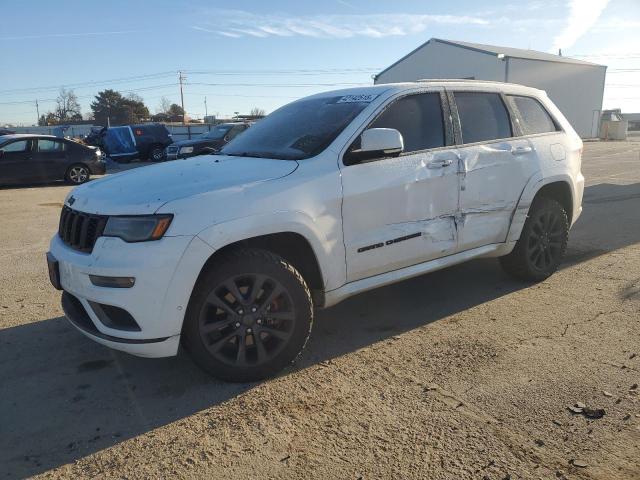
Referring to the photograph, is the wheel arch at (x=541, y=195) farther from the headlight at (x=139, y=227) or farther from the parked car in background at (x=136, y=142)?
the parked car in background at (x=136, y=142)

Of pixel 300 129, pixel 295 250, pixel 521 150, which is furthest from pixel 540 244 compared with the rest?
pixel 295 250

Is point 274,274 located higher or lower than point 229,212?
lower

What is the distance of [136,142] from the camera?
24.2 m

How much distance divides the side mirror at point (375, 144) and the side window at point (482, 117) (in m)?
1.00

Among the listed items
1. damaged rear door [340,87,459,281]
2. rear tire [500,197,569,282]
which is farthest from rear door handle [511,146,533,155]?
damaged rear door [340,87,459,281]

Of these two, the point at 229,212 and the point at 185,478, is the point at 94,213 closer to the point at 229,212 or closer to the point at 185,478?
the point at 229,212

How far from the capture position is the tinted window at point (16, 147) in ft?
45.3

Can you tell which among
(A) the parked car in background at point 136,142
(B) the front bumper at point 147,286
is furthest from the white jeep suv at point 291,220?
(A) the parked car in background at point 136,142

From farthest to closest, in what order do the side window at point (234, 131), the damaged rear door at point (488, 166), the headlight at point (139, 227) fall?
the side window at point (234, 131)
the damaged rear door at point (488, 166)
the headlight at point (139, 227)

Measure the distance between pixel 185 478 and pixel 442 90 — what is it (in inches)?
133

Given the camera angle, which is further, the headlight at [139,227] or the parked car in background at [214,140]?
the parked car in background at [214,140]

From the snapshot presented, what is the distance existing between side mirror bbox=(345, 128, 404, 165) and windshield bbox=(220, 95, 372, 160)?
0.21m

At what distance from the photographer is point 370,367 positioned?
3389 mm

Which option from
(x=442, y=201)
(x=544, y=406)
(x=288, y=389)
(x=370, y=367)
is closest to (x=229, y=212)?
(x=288, y=389)
